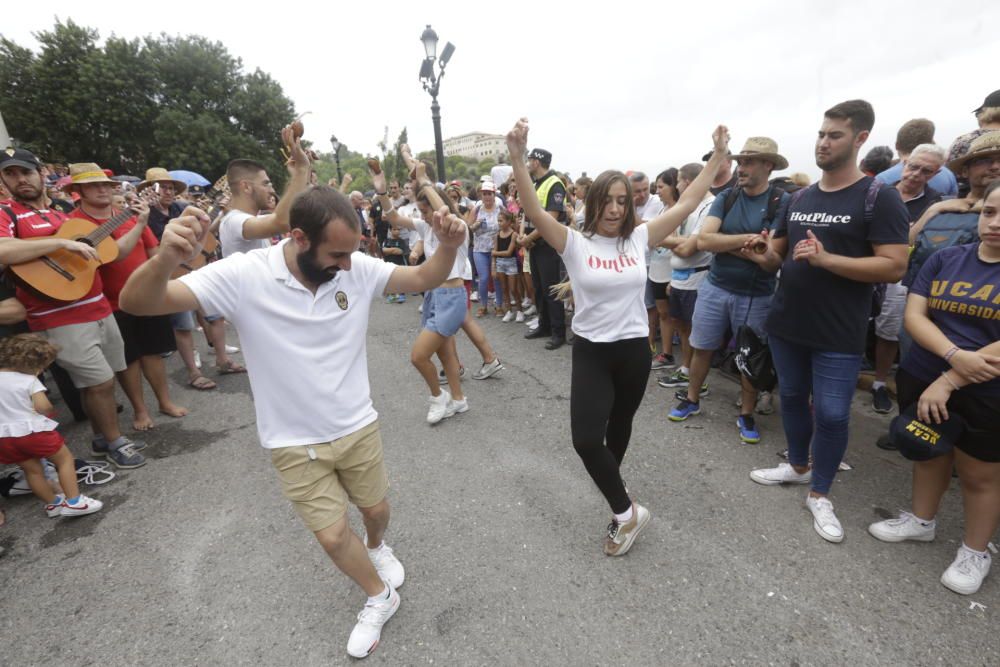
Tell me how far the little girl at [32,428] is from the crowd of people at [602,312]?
14 millimetres

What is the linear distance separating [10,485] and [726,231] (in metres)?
5.75

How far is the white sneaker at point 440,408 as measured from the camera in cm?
419

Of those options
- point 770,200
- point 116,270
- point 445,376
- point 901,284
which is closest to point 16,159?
point 116,270

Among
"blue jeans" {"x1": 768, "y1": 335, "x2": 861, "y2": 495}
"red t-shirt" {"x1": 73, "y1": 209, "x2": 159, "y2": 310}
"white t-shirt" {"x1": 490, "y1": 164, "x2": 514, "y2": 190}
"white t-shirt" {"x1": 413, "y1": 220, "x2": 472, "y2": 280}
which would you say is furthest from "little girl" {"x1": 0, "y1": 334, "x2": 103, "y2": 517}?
"white t-shirt" {"x1": 490, "y1": 164, "x2": 514, "y2": 190}

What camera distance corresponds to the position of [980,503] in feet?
7.38

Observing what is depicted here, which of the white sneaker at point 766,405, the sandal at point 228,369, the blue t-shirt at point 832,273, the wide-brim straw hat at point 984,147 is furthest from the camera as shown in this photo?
the sandal at point 228,369

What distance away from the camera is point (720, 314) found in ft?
12.0

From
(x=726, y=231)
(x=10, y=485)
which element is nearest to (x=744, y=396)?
(x=726, y=231)

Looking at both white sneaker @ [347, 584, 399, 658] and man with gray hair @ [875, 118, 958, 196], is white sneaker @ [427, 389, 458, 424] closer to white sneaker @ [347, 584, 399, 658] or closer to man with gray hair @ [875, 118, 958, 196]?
white sneaker @ [347, 584, 399, 658]

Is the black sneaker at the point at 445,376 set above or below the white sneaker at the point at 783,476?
below

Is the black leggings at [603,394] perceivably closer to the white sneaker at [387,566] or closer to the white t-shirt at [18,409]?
the white sneaker at [387,566]

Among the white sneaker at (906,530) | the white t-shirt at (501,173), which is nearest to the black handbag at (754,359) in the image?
the white sneaker at (906,530)

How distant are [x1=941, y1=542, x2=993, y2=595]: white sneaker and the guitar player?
5444 mm

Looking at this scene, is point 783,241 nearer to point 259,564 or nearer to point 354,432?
point 354,432
